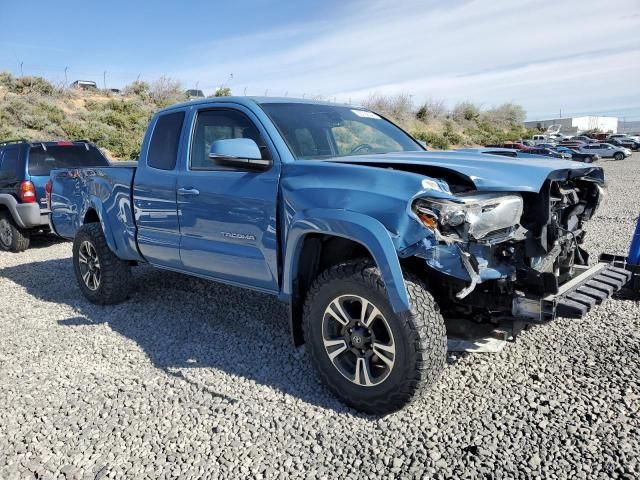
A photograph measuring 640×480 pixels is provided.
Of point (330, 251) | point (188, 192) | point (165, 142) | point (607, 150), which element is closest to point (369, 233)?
point (330, 251)

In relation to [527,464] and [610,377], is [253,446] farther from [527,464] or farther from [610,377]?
[610,377]

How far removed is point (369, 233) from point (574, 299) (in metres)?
1.27

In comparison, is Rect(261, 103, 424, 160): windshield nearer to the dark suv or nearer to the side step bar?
the side step bar

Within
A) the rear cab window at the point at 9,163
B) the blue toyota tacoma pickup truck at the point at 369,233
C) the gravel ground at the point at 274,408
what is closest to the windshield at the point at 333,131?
the blue toyota tacoma pickup truck at the point at 369,233

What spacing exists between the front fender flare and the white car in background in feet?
141

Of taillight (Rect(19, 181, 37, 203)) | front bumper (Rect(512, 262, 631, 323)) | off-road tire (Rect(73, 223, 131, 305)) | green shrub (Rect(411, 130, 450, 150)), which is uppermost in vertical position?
green shrub (Rect(411, 130, 450, 150))

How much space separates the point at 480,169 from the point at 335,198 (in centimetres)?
86

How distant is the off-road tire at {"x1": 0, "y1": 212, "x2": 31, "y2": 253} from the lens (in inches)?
352

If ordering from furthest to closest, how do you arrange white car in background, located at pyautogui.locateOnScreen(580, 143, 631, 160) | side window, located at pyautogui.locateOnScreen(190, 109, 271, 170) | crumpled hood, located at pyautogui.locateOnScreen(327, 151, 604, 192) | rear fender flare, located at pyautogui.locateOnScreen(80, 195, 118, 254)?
white car in background, located at pyautogui.locateOnScreen(580, 143, 631, 160)
rear fender flare, located at pyautogui.locateOnScreen(80, 195, 118, 254)
side window, located at pyautogui.locateOnScreen(190, 109, 271, 170)
crumpled hood, located at pyautogui.locateOnScreen(327, 151, 604, 192)

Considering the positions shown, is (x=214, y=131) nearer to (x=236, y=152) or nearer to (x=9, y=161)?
(x=236, y=152)

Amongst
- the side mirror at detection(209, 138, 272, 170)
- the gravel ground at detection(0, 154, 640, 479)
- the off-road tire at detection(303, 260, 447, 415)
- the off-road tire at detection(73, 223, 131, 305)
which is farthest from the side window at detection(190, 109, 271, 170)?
the off-road tire at detection(73, 223, 131, 305)

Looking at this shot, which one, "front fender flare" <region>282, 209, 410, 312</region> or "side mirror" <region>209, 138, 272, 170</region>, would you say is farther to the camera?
"side mirror" <region>209, 138, 272, 170</region>

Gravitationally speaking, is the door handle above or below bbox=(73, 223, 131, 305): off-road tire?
above

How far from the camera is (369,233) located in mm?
2951
